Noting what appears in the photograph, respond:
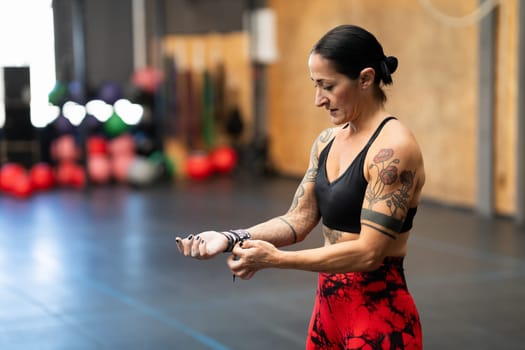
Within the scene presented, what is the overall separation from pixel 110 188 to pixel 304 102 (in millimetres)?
2749

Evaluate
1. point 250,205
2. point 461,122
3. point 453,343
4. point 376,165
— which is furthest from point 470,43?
point 376,165

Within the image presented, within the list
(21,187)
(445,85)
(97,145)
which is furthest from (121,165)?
(445,85)

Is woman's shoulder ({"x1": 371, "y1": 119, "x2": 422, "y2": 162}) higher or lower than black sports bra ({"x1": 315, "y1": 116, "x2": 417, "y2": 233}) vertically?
higher

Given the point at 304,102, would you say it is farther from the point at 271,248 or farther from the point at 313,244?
the point at 271,248

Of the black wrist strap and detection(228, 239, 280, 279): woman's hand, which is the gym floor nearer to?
the black wrist strap

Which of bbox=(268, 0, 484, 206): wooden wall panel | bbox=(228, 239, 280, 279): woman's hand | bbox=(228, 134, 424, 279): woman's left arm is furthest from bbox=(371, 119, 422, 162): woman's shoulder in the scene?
bbox=(268, 0, 484, 206): wooden wall panel

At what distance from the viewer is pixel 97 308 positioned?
4.79 m

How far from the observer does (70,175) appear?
10.4 m

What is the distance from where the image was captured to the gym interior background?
25.3 ft

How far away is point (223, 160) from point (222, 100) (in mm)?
943

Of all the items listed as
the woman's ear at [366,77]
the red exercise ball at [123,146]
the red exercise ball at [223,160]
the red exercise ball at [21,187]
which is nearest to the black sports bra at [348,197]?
the woman's ear at [366,77]

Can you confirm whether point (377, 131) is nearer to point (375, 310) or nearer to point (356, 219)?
point (356, 219)

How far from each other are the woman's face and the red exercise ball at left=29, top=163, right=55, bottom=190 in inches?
334

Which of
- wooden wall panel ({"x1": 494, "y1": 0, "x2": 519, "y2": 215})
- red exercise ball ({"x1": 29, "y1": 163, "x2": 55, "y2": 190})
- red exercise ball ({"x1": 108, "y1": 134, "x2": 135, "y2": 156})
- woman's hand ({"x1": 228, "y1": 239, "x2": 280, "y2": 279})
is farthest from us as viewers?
red exercise ball ({"x1": 108, "y1": 134, "x2": 135, "y2": 156})
